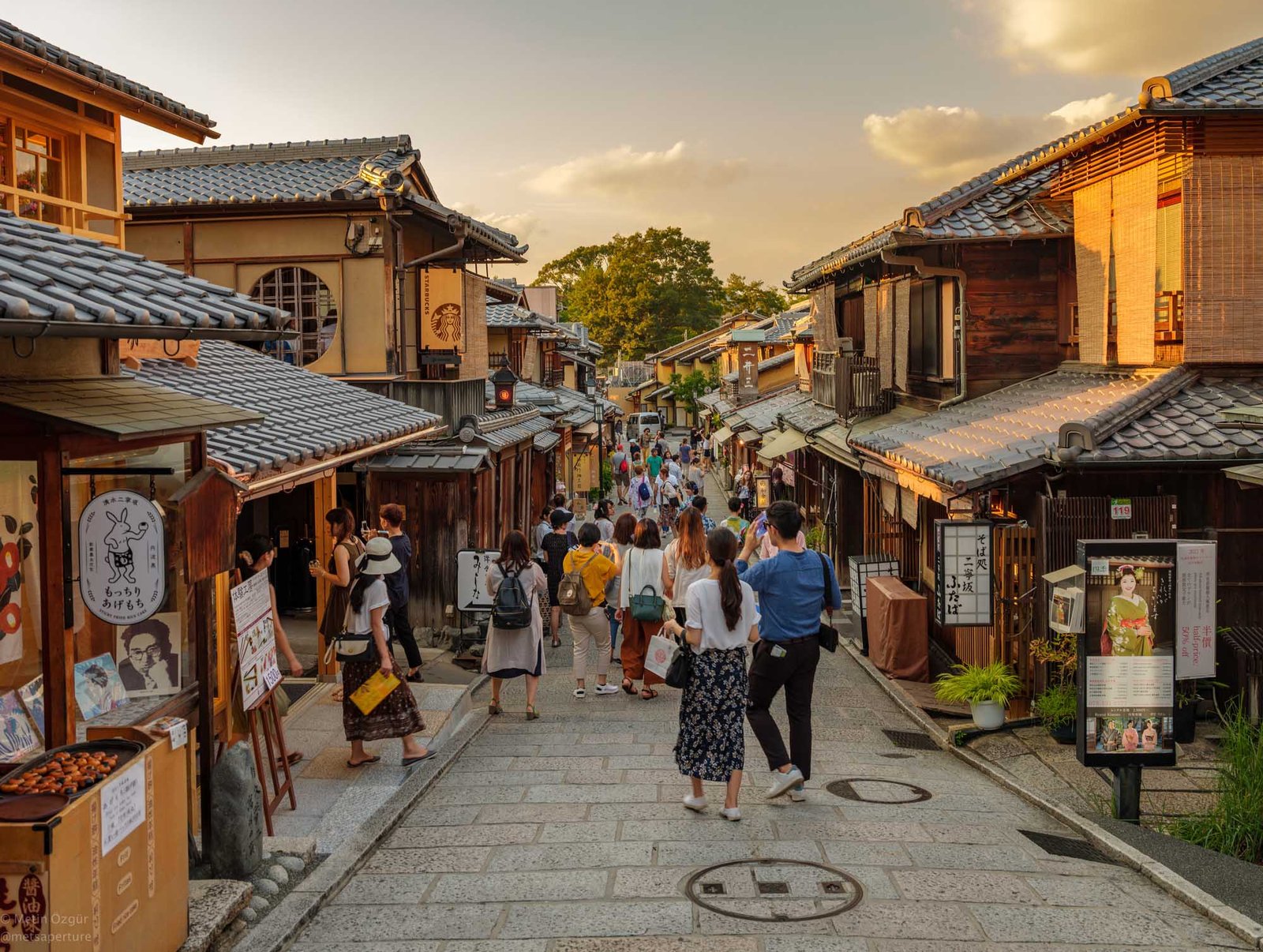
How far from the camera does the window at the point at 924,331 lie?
1677cm

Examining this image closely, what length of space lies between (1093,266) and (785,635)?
27.7 ft

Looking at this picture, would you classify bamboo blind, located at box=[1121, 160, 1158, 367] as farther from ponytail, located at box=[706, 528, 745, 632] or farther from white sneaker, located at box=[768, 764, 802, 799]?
white sneaker, located at box=[768, 764, 802, 799]

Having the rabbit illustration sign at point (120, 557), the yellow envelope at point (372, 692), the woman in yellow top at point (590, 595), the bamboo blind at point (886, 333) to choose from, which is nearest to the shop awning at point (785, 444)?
the bamboo blind at point (886, 333)

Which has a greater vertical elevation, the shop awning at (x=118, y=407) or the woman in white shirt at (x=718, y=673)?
the shop awning at (x=118, y=407)

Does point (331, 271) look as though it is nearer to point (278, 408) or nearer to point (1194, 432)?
point (278, 408)

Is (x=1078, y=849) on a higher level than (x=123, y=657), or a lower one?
lower

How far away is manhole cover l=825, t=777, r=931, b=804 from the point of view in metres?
8.34

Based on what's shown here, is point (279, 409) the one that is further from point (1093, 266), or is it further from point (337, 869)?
point (1093, 266)

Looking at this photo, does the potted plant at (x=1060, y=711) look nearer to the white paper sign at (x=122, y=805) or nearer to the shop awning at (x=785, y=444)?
the white paper sign at (x=122, y=805)

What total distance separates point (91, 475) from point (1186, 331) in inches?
417

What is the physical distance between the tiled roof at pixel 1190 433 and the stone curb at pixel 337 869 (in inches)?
252

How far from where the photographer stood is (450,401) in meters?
18.0

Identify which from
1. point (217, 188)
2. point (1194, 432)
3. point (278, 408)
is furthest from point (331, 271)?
point (1194, 432)

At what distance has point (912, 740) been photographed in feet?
36.6
